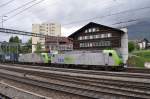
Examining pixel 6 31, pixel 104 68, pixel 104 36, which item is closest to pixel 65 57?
pixel 104 68

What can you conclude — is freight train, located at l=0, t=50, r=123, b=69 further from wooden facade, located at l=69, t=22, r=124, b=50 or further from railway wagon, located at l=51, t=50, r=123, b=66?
wooden facade, located at l=69, t=22, r=124, b=50

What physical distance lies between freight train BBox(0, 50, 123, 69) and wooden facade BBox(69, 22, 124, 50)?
18.3 metres

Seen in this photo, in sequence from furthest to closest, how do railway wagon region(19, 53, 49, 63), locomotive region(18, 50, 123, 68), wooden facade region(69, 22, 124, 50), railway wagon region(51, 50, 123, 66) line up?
wooden facade region(69, 22, 124, 50), railway wagon region(19, 53, 49, 63), locomotive region(18, 50, 123, 68), railway wagon region(51, 50, 123, 66)

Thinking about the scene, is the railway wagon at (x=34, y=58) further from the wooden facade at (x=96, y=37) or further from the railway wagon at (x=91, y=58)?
the wooden facade at (x=96, y=37)

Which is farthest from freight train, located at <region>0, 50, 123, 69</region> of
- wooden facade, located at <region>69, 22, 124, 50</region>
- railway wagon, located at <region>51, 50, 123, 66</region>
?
wooden facade, located at <region>69, 22, 124, 50</region>

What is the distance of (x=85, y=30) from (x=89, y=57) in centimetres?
3105

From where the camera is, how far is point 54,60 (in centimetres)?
4253

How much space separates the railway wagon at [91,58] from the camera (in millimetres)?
29881

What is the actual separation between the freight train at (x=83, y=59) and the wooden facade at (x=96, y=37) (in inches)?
720

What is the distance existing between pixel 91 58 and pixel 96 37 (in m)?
28.4

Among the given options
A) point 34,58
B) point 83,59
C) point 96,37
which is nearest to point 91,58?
point 83,59

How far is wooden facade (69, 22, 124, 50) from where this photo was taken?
56.4 m

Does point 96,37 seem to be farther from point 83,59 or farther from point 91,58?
point 91,58

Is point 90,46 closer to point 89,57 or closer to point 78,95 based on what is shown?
point 89,57
